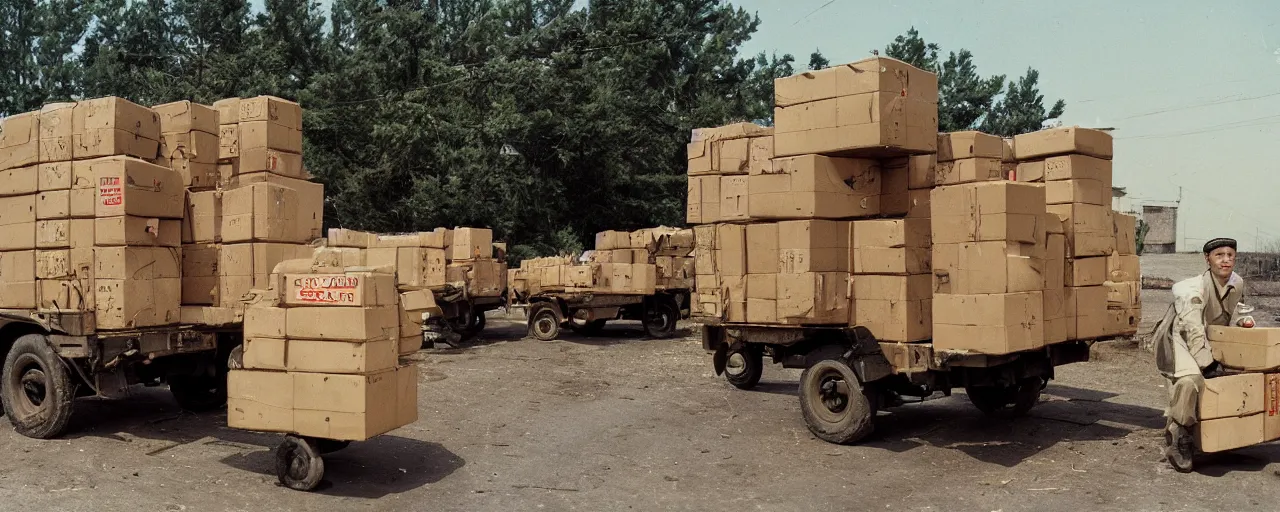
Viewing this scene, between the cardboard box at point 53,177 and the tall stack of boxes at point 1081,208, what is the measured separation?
9280mm

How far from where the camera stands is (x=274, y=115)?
9516mm

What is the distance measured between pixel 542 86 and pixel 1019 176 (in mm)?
24257

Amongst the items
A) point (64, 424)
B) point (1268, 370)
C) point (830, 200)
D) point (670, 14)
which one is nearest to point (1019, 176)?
point (830, 200)

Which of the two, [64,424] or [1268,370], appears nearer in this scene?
[1268,370]

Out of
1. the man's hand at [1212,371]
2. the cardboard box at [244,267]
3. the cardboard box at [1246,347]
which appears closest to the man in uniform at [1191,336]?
the man's hand at [1212,371]

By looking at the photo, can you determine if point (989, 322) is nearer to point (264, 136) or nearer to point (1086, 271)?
point (1086, 271)

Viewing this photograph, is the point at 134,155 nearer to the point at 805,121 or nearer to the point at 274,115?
the point at 274,115

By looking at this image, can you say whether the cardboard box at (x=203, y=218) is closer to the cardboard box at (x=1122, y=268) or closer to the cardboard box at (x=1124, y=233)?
the cardboard box at (x=1122, y=268)

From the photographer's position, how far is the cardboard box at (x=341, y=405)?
6773 mm

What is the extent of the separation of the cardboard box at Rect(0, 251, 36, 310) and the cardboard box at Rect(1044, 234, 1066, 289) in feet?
31.1

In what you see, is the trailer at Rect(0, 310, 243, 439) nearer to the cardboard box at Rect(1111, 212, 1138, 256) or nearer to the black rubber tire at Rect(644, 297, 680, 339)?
the cardboard box at Rect(1111, 212, 1138, 256)

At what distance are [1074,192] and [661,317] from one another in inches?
497

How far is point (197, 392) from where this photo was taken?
1016cm

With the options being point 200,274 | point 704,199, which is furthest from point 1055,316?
point 200,274
